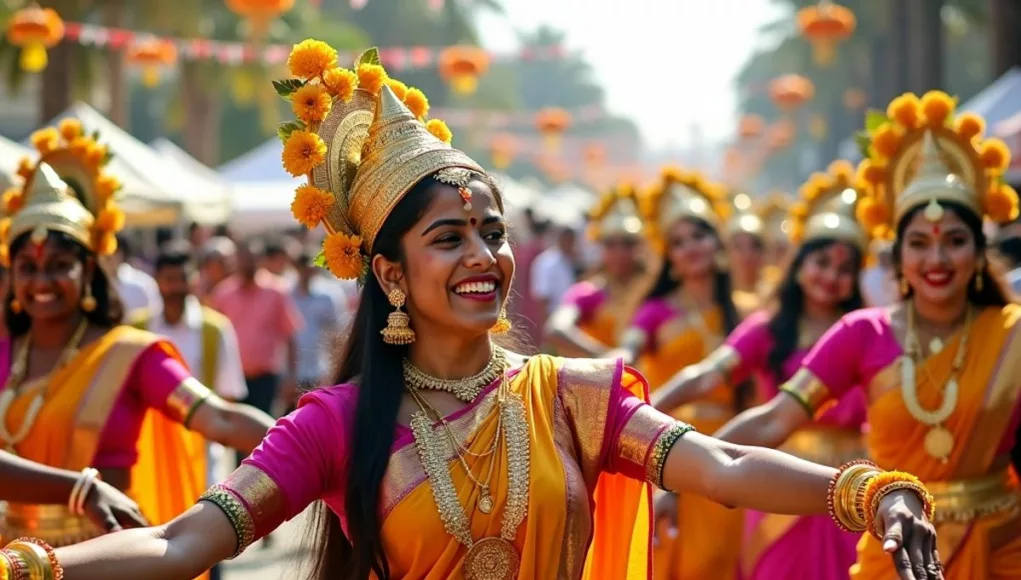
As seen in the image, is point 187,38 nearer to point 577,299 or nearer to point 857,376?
point 577,299

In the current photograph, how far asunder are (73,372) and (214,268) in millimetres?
6910

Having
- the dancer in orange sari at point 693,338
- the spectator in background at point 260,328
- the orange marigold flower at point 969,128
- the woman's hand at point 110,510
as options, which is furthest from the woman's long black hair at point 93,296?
the spectator in background at point 260,328

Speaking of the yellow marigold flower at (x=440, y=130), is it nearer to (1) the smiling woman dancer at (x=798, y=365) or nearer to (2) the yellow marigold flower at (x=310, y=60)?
(2) the yellow marigold flower at (x=310, y=60)

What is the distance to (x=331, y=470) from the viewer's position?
333 cm

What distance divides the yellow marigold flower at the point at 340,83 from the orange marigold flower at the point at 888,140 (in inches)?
89.5

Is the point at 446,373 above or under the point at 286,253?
under

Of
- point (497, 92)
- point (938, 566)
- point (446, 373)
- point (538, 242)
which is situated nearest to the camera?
point (938, 566)

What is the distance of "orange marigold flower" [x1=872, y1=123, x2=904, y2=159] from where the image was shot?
→ 5258 mm

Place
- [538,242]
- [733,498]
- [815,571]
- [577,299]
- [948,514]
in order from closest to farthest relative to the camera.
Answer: [733,498], [948,514], [815,571], [577,299], [538,242]

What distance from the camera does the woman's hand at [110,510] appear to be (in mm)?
4453

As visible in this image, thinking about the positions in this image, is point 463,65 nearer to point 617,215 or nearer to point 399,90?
point 617,215

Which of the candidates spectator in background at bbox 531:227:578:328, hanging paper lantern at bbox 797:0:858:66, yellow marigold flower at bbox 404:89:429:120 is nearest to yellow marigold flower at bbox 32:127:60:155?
yellow marigold flower at bbox 404:89:429:120

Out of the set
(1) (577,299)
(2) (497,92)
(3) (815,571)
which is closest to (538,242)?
(1) (577,299)

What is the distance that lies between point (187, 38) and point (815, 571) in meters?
20.7
